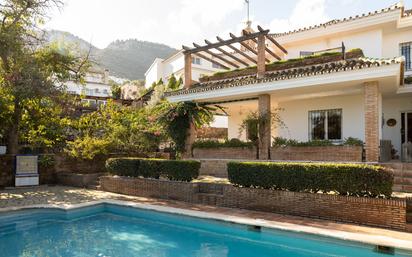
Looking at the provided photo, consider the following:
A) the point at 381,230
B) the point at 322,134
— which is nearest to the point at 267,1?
the point at 322,134

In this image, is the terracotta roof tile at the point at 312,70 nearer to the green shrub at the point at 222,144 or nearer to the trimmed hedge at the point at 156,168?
the green shrub at the point at 222,144

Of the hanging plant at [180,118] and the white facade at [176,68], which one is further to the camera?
the white facade at [176,68]

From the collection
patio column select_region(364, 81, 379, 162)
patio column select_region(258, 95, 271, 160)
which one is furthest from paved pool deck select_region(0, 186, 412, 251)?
patio column select_region(258, 95, 271, 160)

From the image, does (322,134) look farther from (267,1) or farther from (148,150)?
(148,150)

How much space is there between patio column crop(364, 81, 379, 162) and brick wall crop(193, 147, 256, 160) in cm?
563

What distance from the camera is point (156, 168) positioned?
1430 cm

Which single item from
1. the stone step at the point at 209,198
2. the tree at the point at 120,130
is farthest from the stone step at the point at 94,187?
the stone step at the point at 209,198

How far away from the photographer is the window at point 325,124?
59.0 feet

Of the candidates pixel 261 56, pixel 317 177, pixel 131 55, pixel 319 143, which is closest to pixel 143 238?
pixel 317 177

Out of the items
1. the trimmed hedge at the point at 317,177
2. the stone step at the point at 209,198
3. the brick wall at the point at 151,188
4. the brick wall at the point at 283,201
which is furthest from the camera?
the brick wall at the point at 151,188

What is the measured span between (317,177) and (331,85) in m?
6.38

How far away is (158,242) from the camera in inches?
364

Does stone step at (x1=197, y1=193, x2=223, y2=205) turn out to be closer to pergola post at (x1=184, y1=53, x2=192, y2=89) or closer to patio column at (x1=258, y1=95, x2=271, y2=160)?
patio column at (x1=258, y1=95, x2=271, y2=160)

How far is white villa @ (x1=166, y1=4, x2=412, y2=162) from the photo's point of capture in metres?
14.3
